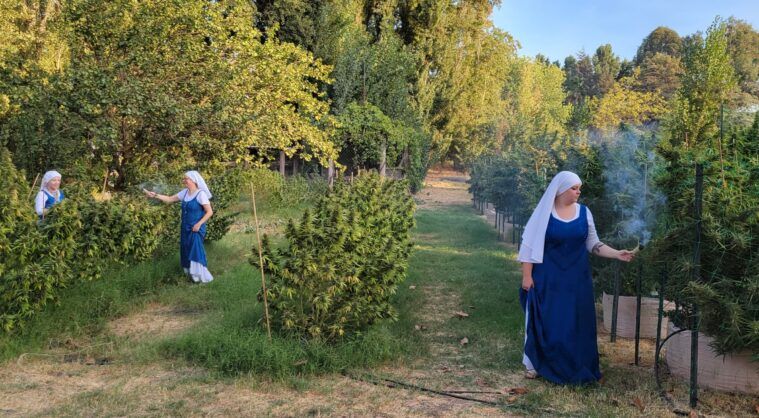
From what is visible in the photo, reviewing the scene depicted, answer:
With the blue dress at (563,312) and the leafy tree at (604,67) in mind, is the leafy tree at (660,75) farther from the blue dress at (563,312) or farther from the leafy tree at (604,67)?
the blue dress at (563,312)

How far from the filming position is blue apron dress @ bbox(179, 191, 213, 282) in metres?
7.97

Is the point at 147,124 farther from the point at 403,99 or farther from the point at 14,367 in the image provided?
the point at 403,99

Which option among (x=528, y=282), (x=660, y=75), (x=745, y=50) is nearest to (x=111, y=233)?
(x=528, y=282)

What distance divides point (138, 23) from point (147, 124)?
175 cm

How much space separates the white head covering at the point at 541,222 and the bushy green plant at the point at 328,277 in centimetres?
122

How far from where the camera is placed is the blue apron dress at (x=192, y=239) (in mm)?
7973

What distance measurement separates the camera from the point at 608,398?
4285 mm

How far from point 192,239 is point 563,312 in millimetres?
5160

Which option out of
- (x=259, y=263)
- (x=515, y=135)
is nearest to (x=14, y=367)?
(x=259, y=263)

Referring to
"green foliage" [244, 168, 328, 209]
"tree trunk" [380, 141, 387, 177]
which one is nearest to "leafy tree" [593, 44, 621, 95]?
"tree trunk" [380, 141, 387, 177]

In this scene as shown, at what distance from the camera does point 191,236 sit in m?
8.00

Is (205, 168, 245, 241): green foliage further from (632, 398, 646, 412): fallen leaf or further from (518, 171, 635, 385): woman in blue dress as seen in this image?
(632, 398, 646, 412): fallen leaf

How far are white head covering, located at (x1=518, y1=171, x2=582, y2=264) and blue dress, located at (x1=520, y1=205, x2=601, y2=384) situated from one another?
85 millimetres

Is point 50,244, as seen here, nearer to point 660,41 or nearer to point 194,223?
point 194,223
